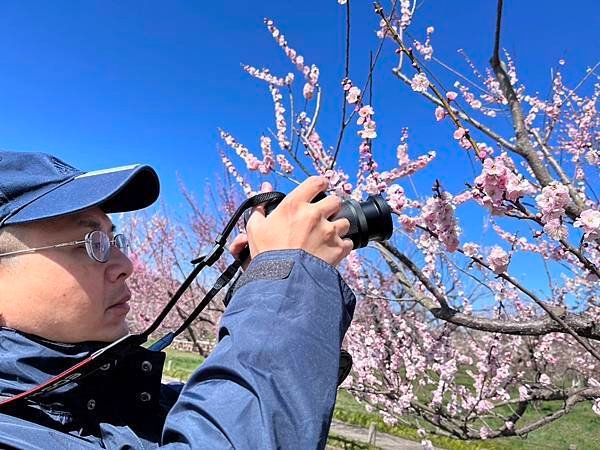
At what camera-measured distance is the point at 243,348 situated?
24.9 inches

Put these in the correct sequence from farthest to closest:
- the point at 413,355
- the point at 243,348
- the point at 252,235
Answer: the point at 413,355 < the point at 252,235 < the point at 243,348

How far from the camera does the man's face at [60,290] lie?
2.85ft

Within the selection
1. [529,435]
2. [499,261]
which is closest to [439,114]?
[499,261]

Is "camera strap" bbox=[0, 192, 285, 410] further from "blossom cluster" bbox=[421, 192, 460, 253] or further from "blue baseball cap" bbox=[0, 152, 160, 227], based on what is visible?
"blossom cluster" bbox=[421, 192, 460, 253]

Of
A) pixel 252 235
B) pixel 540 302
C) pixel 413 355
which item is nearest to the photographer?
pixel 252 235

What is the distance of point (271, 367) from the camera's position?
0.62 meters

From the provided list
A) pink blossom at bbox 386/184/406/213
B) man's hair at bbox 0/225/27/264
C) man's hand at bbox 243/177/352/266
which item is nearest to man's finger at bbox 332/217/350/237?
man's hand at bbox 243/177/352/266

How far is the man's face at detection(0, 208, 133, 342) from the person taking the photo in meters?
0.87

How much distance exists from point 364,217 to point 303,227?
8.1 inches

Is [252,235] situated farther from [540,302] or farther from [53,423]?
[540,302]

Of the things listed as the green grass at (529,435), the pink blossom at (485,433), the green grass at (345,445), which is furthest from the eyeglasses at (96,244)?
the green grass at (345,445)

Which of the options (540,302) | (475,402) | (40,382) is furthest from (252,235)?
(475,402)

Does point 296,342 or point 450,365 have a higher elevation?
point 450,365

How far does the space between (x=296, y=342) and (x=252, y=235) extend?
0.20 meters
